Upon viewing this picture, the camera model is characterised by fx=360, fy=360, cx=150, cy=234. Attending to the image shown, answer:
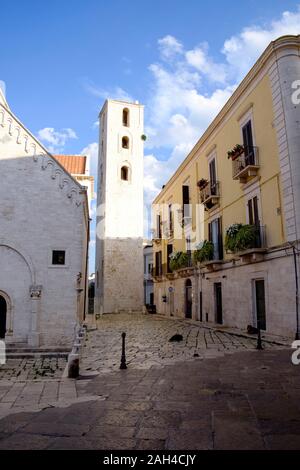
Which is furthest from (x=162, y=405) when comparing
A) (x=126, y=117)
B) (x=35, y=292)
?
(x=126, y=117)

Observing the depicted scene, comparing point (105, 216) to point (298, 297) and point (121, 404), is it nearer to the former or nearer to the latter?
point (298, 297)

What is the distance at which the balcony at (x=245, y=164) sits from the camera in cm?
1602

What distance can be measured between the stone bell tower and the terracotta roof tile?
91.4 inches

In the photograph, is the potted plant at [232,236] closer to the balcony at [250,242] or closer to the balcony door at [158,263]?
the balcony at [250,242]

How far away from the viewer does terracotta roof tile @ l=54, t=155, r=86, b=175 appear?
38594mm

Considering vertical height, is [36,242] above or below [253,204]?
below

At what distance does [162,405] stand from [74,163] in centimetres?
3668

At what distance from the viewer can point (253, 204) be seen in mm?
16406

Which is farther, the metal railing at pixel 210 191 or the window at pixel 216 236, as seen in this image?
the metal railing at pixel 210 191

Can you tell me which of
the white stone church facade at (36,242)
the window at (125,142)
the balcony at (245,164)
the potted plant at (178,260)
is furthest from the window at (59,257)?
the window at (125,142)

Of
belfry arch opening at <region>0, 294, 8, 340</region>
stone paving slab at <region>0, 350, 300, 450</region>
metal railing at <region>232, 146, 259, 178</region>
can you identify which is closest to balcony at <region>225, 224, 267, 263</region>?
metal railing at <region>232, 146, 259, 178</region>

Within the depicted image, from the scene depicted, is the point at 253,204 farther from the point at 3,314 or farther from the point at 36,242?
the point at 3,314

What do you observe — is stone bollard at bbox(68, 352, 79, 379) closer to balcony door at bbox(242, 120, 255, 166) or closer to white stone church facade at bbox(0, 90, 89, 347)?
white stone church facade at bbox(0, 90, 89, 347)

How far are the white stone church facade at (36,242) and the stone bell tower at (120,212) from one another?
69.2ft
